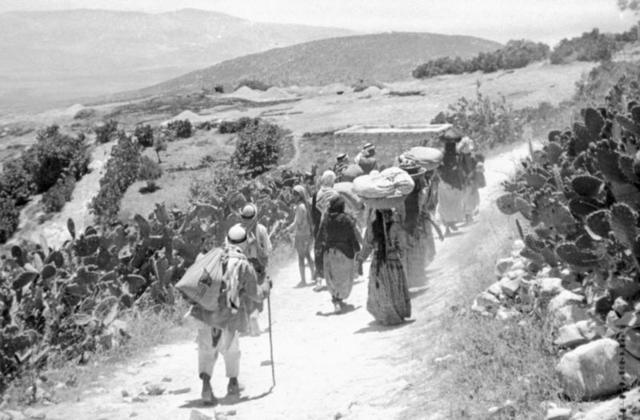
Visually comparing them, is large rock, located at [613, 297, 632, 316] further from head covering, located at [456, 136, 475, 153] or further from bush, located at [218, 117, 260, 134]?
bush, located at [218, 117, 260, 134]

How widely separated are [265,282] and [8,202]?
3794cm

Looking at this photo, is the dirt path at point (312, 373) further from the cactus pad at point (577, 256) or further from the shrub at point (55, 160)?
the shrub at point (55, 160)

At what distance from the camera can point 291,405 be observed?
7418 mm

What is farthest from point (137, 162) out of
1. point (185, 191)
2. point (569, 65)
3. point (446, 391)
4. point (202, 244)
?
point (446, 391)

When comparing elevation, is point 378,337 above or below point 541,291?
below

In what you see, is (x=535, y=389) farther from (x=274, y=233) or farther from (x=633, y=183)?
(x=274, y=233)

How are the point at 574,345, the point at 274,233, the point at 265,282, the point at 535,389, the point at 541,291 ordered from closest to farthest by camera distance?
the point at 535,389
the point at 574,345
the point at 541,291
the point at 265,282
the point at 274,233

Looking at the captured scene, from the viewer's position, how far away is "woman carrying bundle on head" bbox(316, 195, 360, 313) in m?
10.5

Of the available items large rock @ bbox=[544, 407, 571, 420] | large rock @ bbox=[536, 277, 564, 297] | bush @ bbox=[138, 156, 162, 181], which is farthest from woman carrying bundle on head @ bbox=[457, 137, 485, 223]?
Result: bush @ bbox=[138, 156, 162, 181]

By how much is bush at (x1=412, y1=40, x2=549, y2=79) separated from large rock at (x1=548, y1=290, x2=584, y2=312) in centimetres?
4247

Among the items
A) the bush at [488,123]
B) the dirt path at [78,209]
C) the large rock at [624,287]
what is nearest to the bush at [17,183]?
the dirt path at [78,209]

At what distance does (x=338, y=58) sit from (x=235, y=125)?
72511mm

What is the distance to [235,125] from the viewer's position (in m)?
46.7

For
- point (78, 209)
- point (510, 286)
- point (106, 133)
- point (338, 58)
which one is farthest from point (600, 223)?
point (338, 58)
